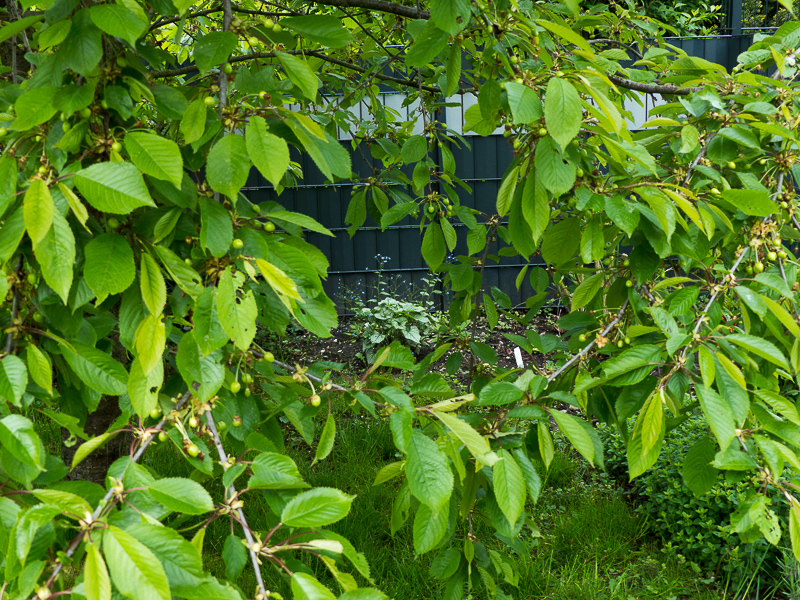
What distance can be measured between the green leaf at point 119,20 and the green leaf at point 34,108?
12 cm

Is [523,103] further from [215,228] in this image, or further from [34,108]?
[34,108]

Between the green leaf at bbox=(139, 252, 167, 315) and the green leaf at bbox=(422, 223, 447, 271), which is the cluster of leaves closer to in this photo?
the green leaf at bbox=(422, 223, 447, 271)

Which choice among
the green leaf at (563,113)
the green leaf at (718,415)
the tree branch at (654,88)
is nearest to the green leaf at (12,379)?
the green leaf at (563,113)

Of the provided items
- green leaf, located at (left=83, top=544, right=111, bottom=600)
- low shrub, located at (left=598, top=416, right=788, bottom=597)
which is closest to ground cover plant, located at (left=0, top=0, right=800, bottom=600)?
green leaf, located at (left=83, top=544, right=111, bottom=600)

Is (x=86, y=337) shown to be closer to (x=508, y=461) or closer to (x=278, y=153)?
(x=278, y=153)

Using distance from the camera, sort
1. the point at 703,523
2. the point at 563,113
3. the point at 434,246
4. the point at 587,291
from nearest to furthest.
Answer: the point at 563,113 < the point at 587,291 < the point at 434,246 < the point at 703,523

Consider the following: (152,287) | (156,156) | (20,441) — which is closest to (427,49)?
(156,156)

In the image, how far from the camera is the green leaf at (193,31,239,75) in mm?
937

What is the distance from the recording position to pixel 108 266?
805 mm

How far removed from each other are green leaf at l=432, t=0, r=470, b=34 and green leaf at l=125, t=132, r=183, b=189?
466 millimetres

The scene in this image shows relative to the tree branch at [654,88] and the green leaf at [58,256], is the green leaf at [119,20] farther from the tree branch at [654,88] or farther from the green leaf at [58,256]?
the tree branch at [654,88]

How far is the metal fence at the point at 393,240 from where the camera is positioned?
5.33 m

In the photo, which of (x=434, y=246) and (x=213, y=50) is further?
(x=434, y=246)

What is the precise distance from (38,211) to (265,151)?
0.29 meters
